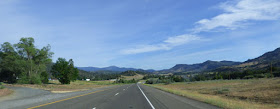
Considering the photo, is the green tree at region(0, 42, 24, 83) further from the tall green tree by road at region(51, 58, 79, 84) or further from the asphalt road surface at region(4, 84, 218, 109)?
the asphalt road surface at region(4, 84, 218, 109)

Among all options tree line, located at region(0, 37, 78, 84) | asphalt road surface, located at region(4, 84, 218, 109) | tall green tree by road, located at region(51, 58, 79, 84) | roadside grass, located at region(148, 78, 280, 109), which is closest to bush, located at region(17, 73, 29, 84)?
tree line, located at region(0, 37, 78, 84)

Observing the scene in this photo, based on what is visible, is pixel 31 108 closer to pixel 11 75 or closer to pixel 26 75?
pixel 26 75

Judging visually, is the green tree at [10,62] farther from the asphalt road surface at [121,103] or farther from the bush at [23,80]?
the asphalt road surface at [121,103]

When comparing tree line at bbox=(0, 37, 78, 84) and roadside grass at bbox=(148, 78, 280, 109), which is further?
tree line at bbox=(0, 37, 78, 84)

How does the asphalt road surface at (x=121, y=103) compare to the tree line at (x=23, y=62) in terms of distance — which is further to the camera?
the tree line at (x=23, y=62)

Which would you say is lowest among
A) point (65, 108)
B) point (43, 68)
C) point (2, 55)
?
point (65, 108)

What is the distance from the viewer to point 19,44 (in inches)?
2408

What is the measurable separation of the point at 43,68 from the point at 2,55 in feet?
39.8

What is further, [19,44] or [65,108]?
[19,44]

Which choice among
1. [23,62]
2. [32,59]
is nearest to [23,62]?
[23,62]

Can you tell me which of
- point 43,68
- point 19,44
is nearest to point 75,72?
point 43,68

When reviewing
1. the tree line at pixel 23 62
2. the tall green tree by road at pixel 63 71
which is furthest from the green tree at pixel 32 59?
the tall green tree by road at pixel 63 71

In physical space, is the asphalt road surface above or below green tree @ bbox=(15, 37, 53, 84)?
below

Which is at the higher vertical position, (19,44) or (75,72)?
(19,44)
